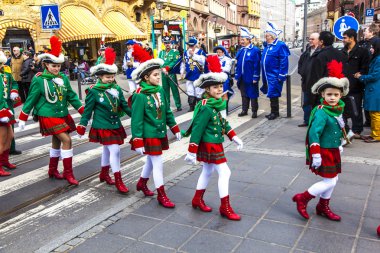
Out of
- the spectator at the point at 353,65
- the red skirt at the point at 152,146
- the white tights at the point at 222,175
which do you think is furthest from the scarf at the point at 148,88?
the spectator at the point at 353,65

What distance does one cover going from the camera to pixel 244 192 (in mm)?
5062

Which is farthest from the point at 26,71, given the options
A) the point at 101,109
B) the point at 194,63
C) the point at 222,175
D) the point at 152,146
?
the point at 222,175

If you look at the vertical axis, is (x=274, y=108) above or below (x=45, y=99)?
below

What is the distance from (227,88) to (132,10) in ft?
61.1

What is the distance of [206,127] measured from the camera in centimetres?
425

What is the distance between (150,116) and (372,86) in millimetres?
4610

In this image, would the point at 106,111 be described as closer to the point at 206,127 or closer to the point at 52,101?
the point at 52,101

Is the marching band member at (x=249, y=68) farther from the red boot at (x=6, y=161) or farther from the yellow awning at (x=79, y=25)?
the yellow awning at (x=79, y=25)

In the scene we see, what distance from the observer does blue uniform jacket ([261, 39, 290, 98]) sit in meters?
9.43

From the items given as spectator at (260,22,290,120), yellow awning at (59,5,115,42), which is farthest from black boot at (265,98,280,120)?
yellow awning at (59,5,115,42)

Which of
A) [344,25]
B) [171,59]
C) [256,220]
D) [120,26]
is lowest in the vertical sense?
[256,220]

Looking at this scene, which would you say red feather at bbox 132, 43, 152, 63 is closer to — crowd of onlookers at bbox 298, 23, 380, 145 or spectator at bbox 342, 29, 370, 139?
crowd of onlookers at bbox 298, 23, 380, 145

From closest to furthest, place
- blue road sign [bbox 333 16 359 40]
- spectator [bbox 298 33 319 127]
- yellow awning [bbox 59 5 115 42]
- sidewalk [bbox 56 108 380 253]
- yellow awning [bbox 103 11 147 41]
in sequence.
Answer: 1. sidewalk [bbox 56 108 380 253]
2. spectator [bbox 298 33 319 127]
3. blue road sign [bbox 333 16 359 40]
4. yellow awning [bbox 59 5 115 42]
5. yellow awning [bbox 103 11 147 41]

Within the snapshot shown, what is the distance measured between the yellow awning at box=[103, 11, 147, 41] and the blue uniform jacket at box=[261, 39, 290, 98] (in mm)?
15261
